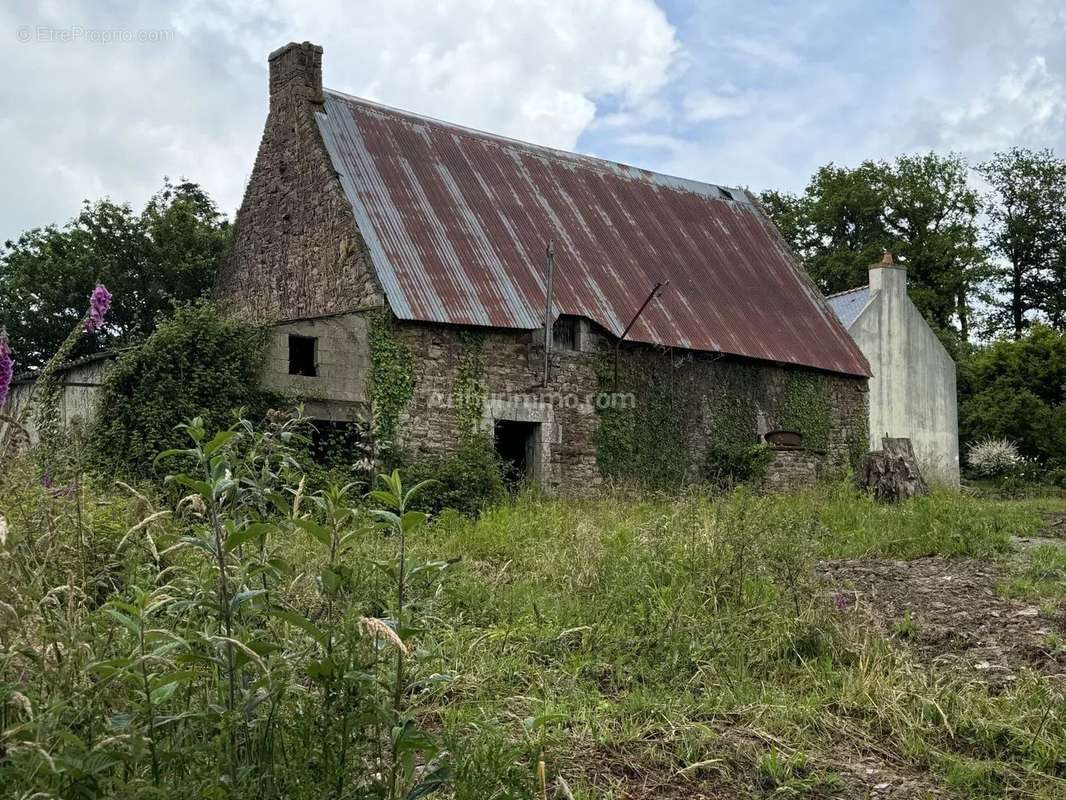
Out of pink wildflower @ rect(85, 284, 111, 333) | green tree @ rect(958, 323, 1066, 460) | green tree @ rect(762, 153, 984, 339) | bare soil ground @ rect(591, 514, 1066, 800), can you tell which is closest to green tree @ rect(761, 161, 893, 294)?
green tree @ rect(762, 153, 984, 339)

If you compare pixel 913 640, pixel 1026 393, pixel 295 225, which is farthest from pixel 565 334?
pixel 1026 393

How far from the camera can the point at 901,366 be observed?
2686cm

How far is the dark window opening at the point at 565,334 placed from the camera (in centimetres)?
1705

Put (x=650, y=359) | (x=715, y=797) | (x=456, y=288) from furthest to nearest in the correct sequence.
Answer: (x=650, y=359) → (x=456, y=288) → (x=715, y=797)

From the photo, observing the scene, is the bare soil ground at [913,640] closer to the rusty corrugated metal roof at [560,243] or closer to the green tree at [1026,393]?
the rusty corrugated metal roof at [560,243]

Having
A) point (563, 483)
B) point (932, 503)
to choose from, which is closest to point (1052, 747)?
point (932, 503)

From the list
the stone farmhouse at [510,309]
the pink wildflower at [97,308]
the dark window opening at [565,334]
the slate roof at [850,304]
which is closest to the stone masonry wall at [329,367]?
the stone farmhouse at [510,309]

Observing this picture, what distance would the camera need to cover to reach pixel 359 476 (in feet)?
48.0

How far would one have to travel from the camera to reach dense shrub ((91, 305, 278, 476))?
13336 mm

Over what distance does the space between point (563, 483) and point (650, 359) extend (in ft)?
9.01

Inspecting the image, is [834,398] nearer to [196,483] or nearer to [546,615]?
[546,615]

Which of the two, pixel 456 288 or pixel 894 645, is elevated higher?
pixel 456 288

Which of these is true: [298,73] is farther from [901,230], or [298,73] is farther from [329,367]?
[901,230]

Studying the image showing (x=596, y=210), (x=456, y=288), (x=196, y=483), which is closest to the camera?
(x=196, y=483)
